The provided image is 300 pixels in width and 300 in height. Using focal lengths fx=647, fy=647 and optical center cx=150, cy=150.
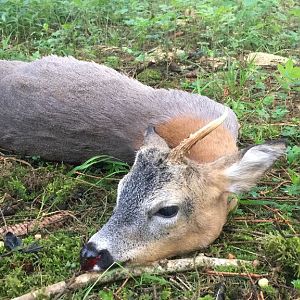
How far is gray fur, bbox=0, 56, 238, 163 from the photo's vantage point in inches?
184

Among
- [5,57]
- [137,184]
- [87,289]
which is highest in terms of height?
[137,184]

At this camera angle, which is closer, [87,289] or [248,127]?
[87,289]

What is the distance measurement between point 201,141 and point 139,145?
549mm

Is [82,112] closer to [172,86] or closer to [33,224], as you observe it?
[33,224]

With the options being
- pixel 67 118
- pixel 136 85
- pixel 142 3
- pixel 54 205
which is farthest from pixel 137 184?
pixel 142 3

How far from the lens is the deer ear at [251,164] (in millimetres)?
3658

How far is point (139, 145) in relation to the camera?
452 cm

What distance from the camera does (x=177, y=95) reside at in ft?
16.5

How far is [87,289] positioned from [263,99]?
279 cm

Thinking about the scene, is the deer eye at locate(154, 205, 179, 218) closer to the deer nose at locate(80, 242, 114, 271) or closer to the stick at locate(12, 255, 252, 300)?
the stick at locate(12, 255, 252, 300)

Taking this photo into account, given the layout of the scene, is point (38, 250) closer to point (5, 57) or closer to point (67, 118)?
point (67, 118)

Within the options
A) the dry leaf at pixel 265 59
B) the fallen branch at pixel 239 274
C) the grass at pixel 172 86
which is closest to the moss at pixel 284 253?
the grass at pixel 172 86

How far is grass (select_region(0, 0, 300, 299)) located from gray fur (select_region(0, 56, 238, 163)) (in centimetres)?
15

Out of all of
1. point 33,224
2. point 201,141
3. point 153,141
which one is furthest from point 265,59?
point 33,224
